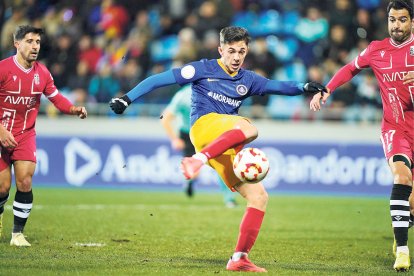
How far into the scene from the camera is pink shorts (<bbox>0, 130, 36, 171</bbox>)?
33.6ft

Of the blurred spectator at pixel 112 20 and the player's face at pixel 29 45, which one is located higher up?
the blurred spectator at pixel 112 20

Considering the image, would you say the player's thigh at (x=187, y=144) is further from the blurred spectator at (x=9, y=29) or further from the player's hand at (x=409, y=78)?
the player's hand at (x=409, y=78)

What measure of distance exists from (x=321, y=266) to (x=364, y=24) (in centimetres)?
1301

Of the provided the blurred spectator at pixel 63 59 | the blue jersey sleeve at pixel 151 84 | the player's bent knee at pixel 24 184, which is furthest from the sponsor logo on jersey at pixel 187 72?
the blurred spectator at pixel 63 59

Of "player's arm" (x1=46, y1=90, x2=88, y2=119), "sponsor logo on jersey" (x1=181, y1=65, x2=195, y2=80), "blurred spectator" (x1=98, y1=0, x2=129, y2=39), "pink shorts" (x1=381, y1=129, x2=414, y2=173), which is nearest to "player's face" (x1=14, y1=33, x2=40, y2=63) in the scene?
"player's arm" (x1=46, y1=90, x2=88, y2=119)

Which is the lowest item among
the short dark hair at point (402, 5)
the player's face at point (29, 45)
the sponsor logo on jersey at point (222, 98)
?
the sponsor logo on jersey at point (222, 98)

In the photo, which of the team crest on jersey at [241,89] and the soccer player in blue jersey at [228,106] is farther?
the team crest on jersey at [241,89]

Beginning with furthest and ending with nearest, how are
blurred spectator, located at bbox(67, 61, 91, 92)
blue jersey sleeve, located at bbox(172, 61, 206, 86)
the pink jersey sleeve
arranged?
blurred spectator, located at bbox(67, 61, 91, 92) < the pink jersey sleeve < blue jersey sleeve, located at bbox(172, 61, 206, 86)

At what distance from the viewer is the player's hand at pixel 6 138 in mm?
9930

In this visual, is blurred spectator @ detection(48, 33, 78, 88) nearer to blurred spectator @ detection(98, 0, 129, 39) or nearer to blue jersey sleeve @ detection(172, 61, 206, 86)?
blurred spectator @ detection(98, 0, 129, 39)

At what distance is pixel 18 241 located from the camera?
1016 cm

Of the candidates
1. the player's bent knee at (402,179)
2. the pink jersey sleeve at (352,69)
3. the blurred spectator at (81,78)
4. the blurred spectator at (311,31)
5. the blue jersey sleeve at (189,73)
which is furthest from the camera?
the blurred spectator at (311,31)

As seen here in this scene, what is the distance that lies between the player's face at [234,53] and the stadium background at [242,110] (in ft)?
31.5

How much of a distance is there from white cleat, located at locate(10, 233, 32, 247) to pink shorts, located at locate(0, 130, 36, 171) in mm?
848
